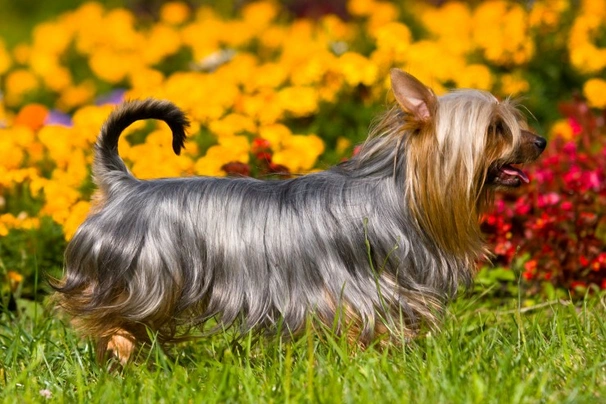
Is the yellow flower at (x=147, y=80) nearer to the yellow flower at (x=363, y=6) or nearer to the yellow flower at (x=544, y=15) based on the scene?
the yellow flower at (x=363, y=6)

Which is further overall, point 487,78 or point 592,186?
point 487,78

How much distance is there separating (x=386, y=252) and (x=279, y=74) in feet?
11.6

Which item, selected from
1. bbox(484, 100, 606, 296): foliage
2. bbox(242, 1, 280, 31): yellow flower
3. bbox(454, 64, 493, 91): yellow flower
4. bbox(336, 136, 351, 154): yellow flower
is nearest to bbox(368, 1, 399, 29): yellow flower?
bbox(242, 1, 280, 31): yellow flower

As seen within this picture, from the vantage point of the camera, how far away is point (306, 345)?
12.0 feet

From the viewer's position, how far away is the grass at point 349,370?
3135 mm

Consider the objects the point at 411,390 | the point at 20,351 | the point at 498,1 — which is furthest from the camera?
the point at 498,1

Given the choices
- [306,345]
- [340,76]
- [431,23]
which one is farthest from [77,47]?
[306,345]

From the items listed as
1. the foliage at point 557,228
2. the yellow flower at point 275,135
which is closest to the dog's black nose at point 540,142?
the foliage at point 557,228

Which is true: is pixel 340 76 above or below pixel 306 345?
above

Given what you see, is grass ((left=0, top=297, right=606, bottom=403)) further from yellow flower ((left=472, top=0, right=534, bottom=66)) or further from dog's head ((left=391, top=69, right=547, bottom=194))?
yellow flower ((left=472, top=0, right=534, bottom=66))

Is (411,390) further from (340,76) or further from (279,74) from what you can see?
(279,74)

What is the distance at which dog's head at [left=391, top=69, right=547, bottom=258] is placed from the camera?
3533 millimetres

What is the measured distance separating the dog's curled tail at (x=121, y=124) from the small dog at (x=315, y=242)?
4 centimetres

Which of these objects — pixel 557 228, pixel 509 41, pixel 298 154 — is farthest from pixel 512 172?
pixel 509 41
